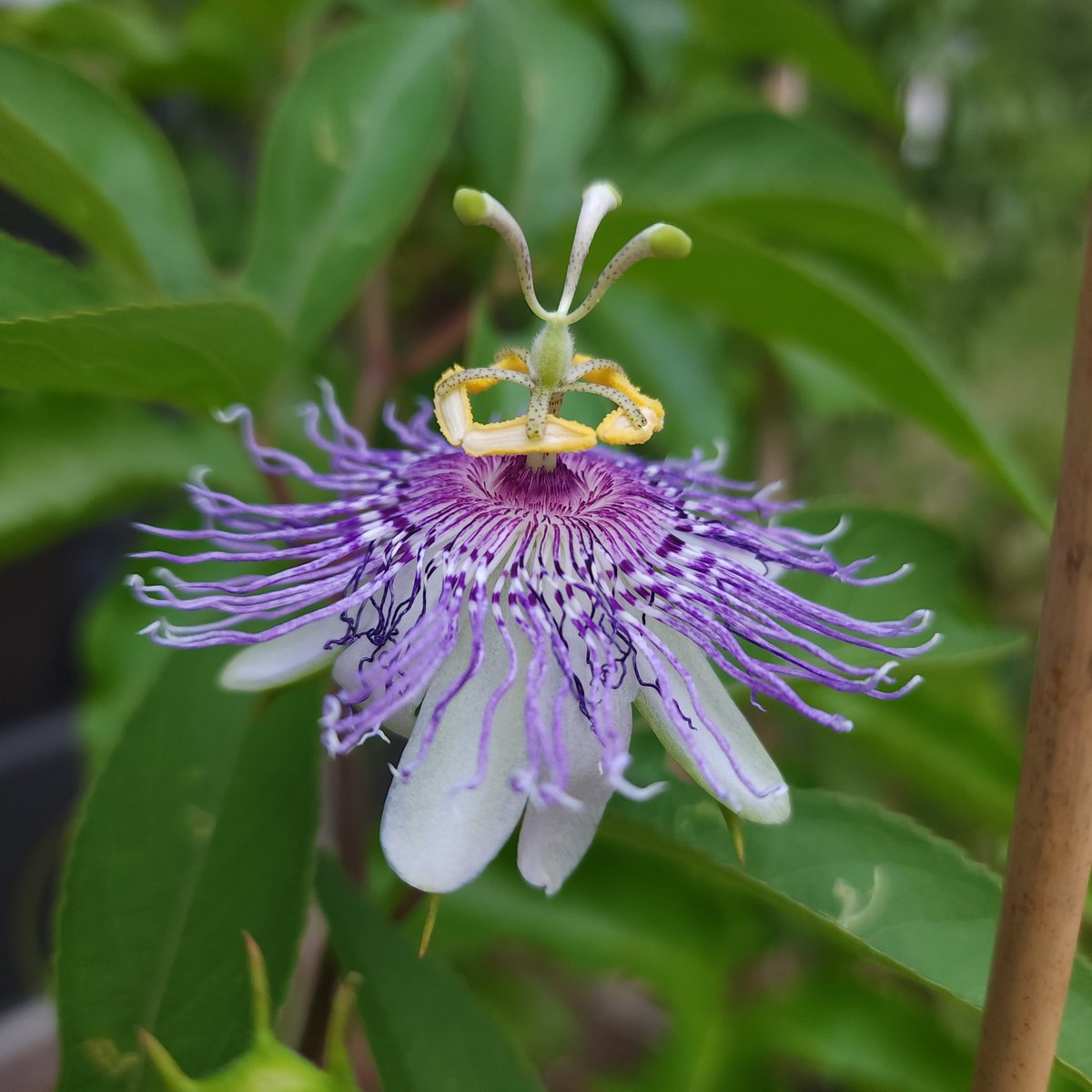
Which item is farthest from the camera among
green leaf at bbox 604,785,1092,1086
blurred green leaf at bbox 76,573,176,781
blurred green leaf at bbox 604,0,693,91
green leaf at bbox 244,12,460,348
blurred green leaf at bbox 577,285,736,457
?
blurred green leaf at bbox 604,0,693,91

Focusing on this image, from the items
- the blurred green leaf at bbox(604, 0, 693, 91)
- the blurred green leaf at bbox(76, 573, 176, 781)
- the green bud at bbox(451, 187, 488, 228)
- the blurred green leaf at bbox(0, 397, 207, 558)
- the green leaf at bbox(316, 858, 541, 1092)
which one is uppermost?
the blurred green leaf at bbox(604, 0, 693, 91)

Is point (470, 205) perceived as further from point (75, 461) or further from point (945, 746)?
point (945, 746)

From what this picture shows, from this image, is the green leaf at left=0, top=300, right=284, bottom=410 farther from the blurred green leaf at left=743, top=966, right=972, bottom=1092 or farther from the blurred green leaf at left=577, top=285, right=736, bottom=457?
the blurred green leaf at left=743, top=966, right=972, bottom=1092

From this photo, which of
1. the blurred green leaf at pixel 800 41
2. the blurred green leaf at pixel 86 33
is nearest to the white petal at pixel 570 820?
the blurred green leaf at pixel 800 41

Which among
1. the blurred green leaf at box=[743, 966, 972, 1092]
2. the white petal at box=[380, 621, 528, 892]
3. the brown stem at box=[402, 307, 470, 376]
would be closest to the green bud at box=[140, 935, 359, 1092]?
the white petal at box=[380, 621, 528, 892]

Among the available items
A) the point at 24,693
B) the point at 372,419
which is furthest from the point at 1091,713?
the point at 24,693

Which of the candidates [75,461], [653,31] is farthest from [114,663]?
[653,31]

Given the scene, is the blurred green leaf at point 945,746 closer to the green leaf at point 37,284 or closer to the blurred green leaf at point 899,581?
the blurred green leaf at point 899,581
